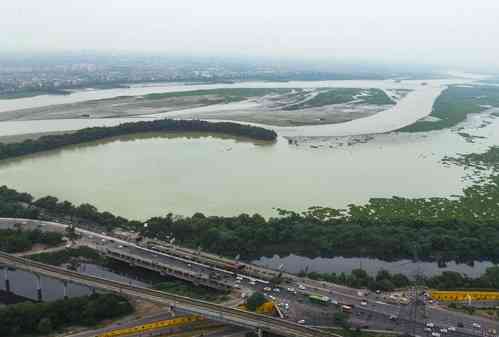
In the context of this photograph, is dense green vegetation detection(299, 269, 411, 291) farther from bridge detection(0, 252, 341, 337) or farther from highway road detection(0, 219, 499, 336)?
bridge detection(0, 252, 341, 337)

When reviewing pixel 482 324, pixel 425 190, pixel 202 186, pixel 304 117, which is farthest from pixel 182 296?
pixel 304 117

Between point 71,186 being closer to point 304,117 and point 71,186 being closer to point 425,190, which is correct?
point 425,190

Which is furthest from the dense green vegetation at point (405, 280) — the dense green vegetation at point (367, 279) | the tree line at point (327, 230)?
the tree line at point (327, 230)

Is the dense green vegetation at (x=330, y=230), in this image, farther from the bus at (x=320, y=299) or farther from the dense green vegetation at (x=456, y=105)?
the dense green vegetation at (x=456, y=105)

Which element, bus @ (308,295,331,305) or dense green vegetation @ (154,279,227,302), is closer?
bus @ (308,295,331,305)

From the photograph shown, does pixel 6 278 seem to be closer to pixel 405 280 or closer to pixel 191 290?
pixel 191 290

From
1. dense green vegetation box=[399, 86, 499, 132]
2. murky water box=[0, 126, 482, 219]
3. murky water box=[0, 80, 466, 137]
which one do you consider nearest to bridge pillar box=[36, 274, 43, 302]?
murky water box=[0, 126, 482, 219]
